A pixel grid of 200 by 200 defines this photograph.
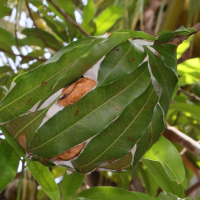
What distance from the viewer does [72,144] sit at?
29 centimetres

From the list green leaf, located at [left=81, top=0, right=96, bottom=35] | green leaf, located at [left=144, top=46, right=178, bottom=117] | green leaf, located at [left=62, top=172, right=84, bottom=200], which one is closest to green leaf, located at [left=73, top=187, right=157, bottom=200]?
green leaf, located at [left=62, top=172, right=84, bottom=200]

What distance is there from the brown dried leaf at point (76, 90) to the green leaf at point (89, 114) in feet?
0.05

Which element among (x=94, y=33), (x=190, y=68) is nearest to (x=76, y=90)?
(x=190, y=68)

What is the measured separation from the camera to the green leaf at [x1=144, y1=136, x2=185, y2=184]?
1.15 feet

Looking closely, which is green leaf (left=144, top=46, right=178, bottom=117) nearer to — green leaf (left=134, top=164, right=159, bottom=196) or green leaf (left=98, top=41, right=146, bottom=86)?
green leaf (left=98, top=41, right=146, bottom=86)

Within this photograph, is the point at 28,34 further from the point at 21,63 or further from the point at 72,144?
the point at 72,144

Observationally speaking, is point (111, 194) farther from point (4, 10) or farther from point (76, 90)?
point (4, 10)

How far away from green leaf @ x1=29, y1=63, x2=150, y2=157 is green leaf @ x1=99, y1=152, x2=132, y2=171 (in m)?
0.07

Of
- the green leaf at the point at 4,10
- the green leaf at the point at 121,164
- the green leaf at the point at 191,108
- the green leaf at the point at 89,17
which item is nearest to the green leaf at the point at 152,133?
the green leaf at the point at 121,164

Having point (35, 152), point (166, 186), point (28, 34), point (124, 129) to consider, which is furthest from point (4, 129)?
point (28, 34)

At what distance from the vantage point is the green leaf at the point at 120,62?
297mm

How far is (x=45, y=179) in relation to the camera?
1.45 ft

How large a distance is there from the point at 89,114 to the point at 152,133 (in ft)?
0.30

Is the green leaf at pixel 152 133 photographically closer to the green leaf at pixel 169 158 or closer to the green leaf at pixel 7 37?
the green leaf at pixel 169 158
